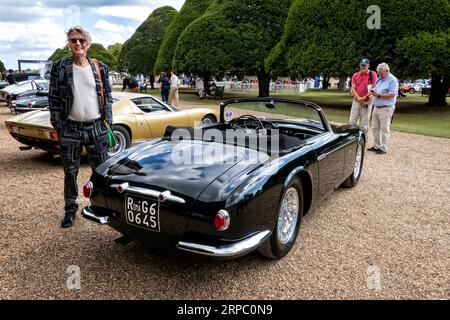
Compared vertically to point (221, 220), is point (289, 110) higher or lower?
higher

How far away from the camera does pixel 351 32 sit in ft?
52.0

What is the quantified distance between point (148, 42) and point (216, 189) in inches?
1459

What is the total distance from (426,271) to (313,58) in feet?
48.9

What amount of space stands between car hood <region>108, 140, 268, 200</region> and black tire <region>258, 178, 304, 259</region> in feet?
1.13

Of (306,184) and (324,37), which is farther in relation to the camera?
(324,37)

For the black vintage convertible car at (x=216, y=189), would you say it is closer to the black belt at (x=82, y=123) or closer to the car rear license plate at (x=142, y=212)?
the car rear license plate at (x=142, y=212)

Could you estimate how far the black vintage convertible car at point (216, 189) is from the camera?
2.41 m

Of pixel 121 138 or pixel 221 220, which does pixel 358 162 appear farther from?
pixel 121 138

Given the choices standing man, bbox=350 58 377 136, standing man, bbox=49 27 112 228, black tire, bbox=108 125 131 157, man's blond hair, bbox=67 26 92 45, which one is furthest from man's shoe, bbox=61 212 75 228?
standing man, bbox=350 58 377 136

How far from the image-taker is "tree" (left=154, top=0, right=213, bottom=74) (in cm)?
2909

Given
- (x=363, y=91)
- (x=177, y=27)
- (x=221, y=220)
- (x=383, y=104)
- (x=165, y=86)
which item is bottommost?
(x=221, y=220)

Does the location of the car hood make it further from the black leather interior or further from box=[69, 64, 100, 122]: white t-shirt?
box=[69, 64, 100, 122]: white t-shirt

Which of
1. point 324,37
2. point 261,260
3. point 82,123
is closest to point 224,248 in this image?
point 261,260
